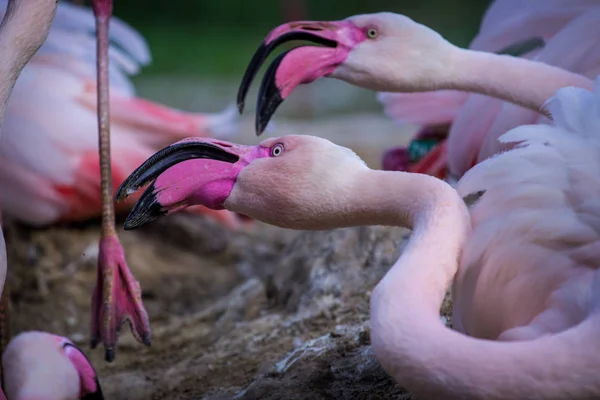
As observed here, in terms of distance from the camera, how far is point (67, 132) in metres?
4.06

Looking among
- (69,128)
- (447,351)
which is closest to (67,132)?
(69,128)

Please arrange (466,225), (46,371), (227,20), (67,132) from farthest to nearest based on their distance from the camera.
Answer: (227,20)
(67,132)
(46,371)
(466,225)

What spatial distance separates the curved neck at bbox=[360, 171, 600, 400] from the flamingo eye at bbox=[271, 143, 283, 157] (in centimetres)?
38

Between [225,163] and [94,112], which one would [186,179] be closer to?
[225,163]

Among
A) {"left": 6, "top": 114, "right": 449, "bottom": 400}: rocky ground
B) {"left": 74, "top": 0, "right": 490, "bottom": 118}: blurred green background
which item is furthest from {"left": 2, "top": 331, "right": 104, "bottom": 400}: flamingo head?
{"left": 74, "top": 0, "right": 490, "bottom": 118}: blurred green background

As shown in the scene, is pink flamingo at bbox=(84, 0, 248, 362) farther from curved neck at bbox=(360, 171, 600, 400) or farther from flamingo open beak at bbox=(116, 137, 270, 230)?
curved neck at bbox=(360, 171, 600, 400)

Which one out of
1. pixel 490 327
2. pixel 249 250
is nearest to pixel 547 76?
pixel 490 327

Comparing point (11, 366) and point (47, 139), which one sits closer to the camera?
point (11, 366)

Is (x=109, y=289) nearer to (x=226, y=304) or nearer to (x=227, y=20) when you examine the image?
(x=226, y=304)

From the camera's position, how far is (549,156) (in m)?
1.89

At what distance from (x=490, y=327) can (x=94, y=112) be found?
8.68 feet

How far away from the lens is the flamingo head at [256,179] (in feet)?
6.33

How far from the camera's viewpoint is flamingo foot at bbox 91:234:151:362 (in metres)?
2.63

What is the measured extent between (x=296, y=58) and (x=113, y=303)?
850 mm
